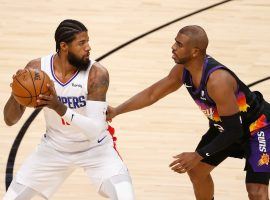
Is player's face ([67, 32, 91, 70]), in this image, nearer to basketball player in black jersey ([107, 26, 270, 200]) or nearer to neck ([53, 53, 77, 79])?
neck ([53, 53, 77, 79])

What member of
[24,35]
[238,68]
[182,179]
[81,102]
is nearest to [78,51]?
[81,102]

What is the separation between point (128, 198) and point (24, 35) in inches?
257

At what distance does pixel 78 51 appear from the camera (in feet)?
20.9

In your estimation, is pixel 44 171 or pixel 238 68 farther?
pixel 238 68

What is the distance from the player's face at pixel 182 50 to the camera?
20.9 ft

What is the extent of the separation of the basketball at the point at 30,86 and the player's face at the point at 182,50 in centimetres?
110

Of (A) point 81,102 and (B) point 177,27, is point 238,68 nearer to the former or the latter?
(B) point 177,27

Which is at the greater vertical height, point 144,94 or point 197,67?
point 197,67

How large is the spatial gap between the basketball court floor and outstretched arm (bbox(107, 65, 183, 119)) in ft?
4.50

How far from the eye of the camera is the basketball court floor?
852 centimetres

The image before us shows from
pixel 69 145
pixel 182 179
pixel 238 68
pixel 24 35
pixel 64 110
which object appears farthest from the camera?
pixel 24 35

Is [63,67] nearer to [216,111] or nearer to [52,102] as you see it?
[52,102]

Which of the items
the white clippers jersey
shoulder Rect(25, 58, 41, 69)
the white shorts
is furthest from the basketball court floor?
shoulder Rect(25, 58, 41, 69)

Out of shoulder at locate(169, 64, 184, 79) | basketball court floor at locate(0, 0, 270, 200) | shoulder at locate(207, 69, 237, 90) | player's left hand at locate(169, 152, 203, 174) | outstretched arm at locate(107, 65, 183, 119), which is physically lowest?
basketball court floor at locate(0, 0, 270, 200)
